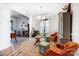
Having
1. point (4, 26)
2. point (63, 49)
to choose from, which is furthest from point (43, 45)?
point (4, 26)

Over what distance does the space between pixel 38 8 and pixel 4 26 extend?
2.12ft

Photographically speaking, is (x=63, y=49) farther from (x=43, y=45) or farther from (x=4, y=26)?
(x=4, y=26)

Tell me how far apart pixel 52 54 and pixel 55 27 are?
0.45m

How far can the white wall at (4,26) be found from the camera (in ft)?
7.89

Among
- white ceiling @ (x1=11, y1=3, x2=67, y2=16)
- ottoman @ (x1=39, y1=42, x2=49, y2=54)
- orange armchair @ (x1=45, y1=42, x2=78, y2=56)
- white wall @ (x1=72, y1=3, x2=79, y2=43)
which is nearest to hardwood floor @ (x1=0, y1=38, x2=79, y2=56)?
ottoman @ (x1=39, y1=42, x2=49, y2=54)

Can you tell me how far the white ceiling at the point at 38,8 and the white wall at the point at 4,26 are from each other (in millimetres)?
132

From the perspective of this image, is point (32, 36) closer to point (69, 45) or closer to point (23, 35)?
point (23, 35)

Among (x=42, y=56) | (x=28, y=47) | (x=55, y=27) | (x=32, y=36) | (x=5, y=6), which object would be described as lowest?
(x=42, y=56)

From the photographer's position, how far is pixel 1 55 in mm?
2420

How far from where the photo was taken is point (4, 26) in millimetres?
2443

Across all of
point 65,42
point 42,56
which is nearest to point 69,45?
point 65,42

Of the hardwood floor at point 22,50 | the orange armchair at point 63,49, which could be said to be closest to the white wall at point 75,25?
the orange armchair at point 63,49

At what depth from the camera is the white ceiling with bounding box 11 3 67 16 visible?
95.4 inches

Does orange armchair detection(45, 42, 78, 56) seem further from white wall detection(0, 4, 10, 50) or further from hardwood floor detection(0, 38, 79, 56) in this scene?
white wall detection(0, 4, 10, 50)
